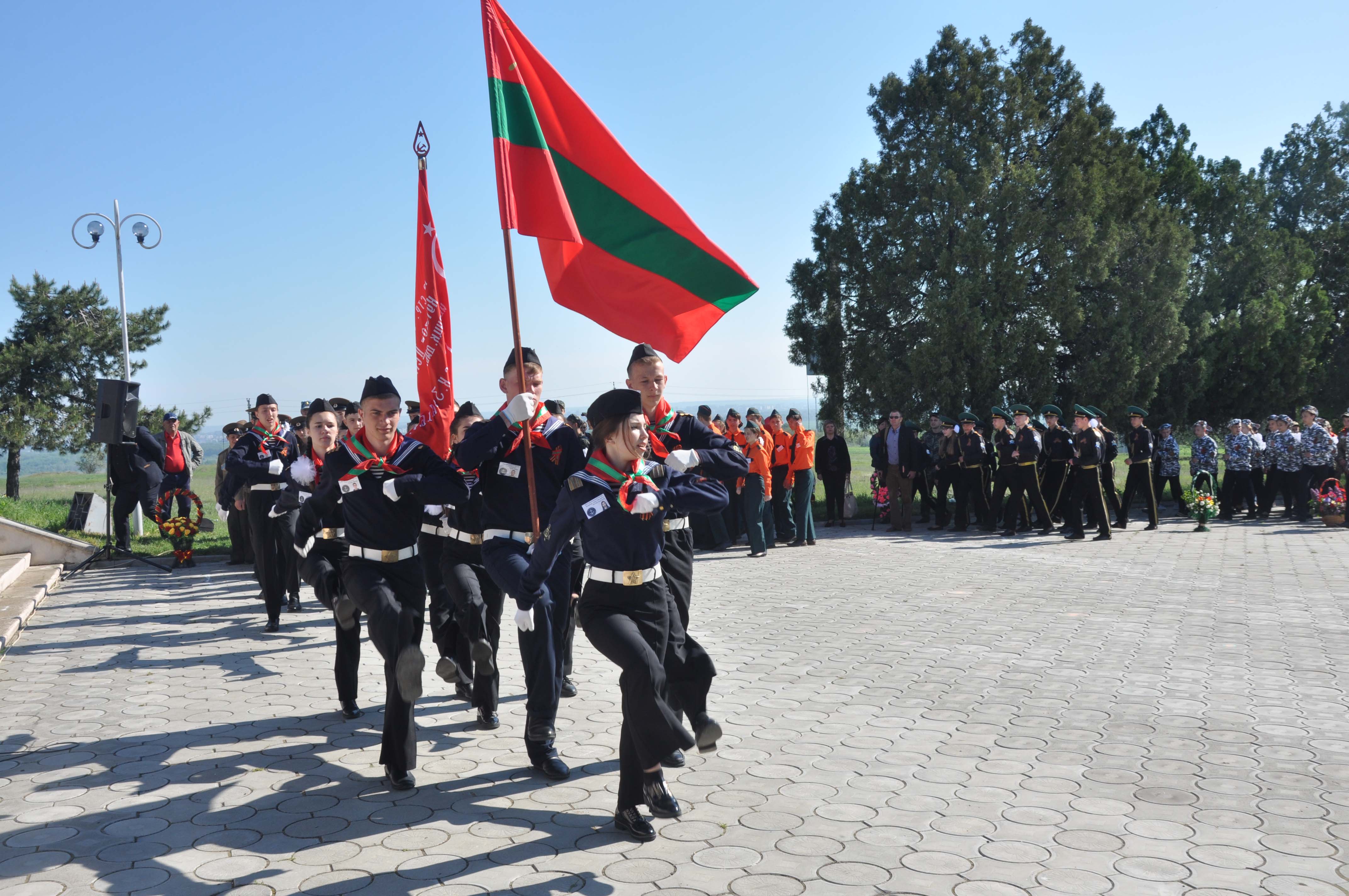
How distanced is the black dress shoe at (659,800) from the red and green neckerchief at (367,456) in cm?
244

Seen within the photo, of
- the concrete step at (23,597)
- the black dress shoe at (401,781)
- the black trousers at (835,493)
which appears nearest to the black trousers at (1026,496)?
the black trousers at (835,493)

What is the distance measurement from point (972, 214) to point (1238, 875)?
19.5 m

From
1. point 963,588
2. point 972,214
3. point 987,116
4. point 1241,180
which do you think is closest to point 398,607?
point 963,588

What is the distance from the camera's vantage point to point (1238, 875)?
145 inches

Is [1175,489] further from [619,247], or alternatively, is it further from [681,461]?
[681,461]

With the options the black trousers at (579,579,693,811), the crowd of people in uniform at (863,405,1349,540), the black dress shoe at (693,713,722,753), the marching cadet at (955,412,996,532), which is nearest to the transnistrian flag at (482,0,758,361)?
the black trousers at (579,579,693,811)

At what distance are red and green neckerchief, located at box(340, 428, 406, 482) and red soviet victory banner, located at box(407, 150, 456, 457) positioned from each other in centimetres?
67

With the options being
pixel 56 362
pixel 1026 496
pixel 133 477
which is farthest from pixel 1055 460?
pixel 56 362

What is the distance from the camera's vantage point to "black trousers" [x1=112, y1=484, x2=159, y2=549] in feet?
50.6

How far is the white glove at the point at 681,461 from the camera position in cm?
485

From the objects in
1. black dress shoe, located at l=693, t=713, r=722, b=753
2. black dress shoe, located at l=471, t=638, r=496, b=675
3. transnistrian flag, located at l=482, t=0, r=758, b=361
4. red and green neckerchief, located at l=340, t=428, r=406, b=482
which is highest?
transnistrian flag, located at l=482, t=0, r=758, b=361

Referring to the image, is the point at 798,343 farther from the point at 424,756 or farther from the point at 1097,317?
the point at 424,756

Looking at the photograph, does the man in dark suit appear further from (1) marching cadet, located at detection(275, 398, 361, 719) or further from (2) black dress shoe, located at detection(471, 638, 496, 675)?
(2) black dress shoe, located at detection(471, 638, 496, 675)

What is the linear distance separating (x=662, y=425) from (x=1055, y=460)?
13185 millimetres
